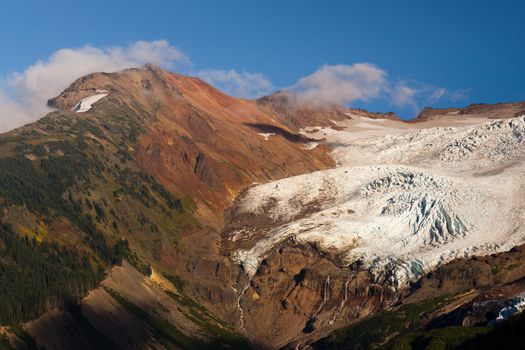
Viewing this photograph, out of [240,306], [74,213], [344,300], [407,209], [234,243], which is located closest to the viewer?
[344,300]

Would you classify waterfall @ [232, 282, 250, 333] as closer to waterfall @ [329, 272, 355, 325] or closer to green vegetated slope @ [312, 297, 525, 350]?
waterfall @ [329, 272, 355, 325]

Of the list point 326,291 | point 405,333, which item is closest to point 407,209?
point 326,291

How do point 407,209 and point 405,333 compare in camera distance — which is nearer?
point 405,333

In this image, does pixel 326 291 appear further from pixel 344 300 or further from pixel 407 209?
pixel 407 209

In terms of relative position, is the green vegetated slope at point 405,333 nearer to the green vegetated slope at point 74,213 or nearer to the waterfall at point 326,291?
the waterfall at point 326,291

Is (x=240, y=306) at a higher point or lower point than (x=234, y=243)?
lower

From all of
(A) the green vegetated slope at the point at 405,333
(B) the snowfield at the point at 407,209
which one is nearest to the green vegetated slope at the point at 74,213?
(B) the snowfield at the point at 407,209

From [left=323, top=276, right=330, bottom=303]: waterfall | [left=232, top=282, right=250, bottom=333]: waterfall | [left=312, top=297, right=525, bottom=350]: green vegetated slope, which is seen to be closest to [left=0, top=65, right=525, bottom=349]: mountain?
[left=232, top=282, right=250, bottom=333]: waterfall

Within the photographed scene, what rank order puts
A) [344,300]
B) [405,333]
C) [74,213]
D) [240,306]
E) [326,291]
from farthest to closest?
1. [74,213]
2. [240,306]
3. [326,291]
4. [344,300]
5. [405,333]
